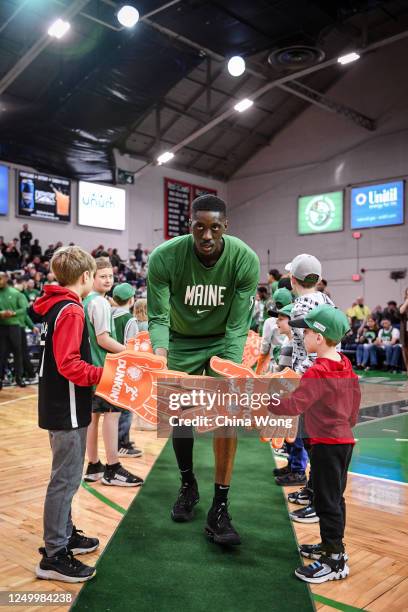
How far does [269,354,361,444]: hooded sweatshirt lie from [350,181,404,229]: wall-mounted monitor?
689 inches

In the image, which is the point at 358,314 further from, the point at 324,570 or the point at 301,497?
the point at 324,570

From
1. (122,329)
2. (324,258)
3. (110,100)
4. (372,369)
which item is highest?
(110,100)

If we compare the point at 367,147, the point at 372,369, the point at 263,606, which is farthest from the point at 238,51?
the point at 263,606

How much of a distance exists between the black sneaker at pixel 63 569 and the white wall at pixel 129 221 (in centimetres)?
1551

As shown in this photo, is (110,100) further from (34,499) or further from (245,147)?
(34,499)

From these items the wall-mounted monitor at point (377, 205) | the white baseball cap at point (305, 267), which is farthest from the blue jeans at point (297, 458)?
the wall-mounted monitor at point (377, 205)

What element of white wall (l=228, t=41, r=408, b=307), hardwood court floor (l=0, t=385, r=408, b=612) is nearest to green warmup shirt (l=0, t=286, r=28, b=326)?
hardwood court floor (l=0, t=385, r=408, b=612)

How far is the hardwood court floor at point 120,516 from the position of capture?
2.38 metres

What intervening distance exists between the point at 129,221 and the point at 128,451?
1681cm

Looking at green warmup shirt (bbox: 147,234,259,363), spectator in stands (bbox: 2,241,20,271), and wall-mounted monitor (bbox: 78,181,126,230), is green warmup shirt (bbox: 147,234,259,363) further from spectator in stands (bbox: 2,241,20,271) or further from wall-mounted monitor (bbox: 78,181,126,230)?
wall-mounted monitor (bbox: 78,181,126,230)

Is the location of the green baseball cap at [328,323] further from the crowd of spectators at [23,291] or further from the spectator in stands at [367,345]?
the spectator in stands at [367,345]

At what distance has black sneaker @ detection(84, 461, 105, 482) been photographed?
401 centimetres

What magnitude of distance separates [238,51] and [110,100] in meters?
3.93

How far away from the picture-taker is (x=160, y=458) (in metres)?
4.70
